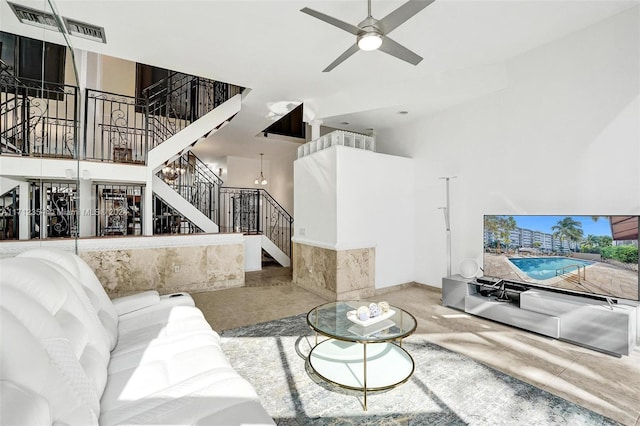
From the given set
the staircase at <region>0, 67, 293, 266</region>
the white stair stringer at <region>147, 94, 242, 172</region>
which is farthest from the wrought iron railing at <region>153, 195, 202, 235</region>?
the white stair stringer at <region>147, 94, 242, 172</region>

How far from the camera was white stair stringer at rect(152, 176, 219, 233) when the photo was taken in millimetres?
6102

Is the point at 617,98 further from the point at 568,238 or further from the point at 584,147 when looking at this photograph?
the point at 568,238

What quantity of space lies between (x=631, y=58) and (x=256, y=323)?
508cm

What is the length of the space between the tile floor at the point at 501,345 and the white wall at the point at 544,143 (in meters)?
1.14

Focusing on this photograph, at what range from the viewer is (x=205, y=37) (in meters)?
3.37

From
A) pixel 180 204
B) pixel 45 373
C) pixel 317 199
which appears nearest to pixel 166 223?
pixel 180 204

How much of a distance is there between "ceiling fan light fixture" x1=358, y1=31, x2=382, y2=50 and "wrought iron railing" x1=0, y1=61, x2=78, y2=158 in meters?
2.51

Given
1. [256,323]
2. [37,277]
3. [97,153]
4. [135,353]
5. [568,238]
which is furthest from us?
[97,153]

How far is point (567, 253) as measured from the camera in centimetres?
337

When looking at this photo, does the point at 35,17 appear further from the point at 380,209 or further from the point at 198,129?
the point at 380,209

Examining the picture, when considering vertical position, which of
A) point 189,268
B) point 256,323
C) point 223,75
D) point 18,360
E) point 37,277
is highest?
point 223,75

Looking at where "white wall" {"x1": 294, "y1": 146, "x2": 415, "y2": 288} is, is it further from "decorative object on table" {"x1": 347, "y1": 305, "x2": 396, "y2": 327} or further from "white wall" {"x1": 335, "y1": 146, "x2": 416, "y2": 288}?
"decorative object on table" {"x1": 347, "y1": 305, "x2": 396, "y2": 327}

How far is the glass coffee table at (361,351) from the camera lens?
86.8 inches

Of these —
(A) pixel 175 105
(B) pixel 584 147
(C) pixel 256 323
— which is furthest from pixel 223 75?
(B) pixel 584 147
